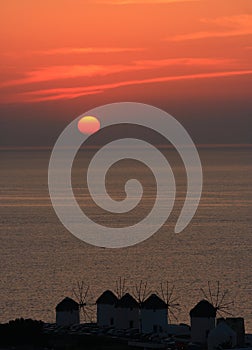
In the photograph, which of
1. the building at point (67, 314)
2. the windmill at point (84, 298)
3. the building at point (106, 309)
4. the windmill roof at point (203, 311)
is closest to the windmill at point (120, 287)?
the windmill at point (84, 298)

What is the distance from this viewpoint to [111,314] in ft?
228

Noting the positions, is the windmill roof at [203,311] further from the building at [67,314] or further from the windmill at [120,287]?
the windmill at [120,287]

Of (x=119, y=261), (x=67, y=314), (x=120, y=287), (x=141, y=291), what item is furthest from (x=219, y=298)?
(x=67, y=314)

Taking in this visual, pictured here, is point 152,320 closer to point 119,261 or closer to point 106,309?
point 106,309

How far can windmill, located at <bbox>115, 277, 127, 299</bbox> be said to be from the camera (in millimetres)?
95412

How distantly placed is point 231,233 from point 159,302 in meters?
65.5

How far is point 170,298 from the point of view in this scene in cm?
9162

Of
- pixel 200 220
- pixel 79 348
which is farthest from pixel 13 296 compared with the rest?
pixel 200 220

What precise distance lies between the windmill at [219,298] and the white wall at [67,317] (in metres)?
18.3

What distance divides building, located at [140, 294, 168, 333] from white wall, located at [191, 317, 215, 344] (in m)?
2.57

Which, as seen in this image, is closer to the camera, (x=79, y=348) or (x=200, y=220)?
(x=79, y=348)

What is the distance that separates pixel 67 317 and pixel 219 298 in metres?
24.7

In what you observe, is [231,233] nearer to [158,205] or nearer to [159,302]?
[158,205]

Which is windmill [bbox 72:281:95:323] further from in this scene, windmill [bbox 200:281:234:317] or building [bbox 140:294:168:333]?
building [bbox 140:294:168:333]
